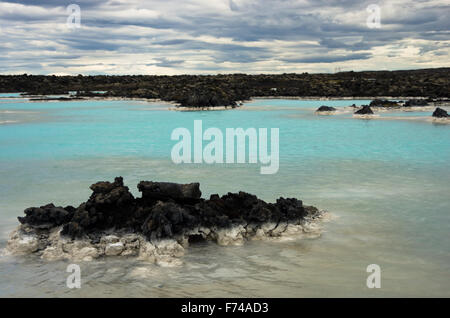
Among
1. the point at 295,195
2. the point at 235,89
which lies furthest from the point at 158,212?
the point at 235,89

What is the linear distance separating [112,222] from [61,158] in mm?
11618

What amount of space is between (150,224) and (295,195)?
493 cm

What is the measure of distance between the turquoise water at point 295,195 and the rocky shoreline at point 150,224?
1.07 feet

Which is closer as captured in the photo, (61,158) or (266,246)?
(266,246)

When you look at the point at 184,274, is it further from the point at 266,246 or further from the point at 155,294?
the point at 266,246

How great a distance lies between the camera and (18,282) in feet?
22.6

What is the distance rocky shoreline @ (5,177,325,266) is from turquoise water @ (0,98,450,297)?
0.33m

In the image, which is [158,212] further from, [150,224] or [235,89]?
[235,89]

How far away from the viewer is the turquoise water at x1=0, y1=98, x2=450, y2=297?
6738mm

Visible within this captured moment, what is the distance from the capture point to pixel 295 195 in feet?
39.1

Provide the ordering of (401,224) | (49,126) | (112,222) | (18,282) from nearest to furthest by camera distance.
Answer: (18,282), (112,222), (401,224), (49,126)

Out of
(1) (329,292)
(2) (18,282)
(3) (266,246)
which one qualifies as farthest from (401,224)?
(2) (18,282)

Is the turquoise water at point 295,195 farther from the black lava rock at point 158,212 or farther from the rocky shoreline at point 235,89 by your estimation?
the rocky shoreline at point 235,89

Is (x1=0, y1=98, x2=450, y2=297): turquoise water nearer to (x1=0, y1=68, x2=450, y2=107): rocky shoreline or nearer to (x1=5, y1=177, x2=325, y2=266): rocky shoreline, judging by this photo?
(x1=5, y1=177, x2=325, y2=266): rocky shoreline
